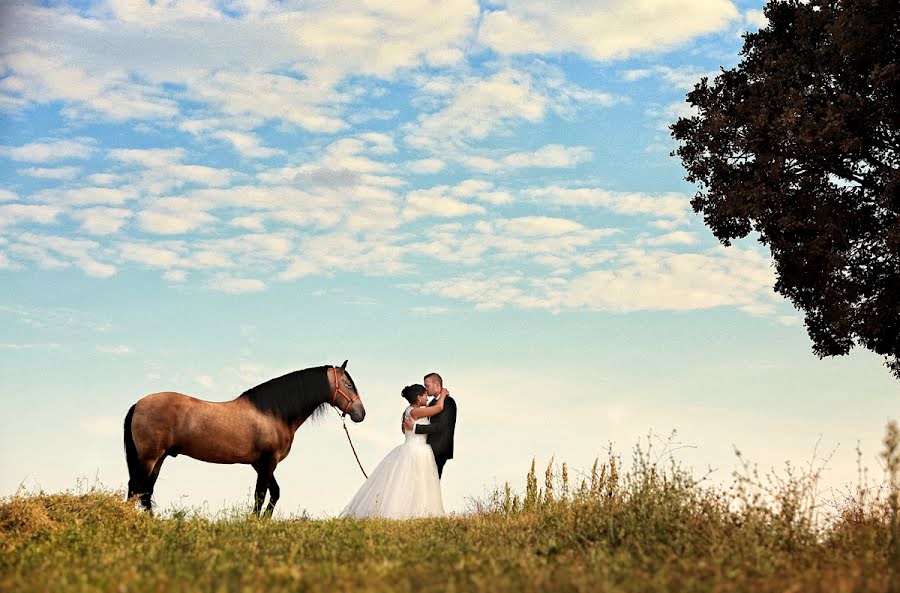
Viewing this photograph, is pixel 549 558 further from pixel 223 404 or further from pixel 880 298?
pixel 880 298

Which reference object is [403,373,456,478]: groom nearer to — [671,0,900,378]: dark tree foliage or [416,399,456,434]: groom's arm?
[416,399,456,434]: groom's arm

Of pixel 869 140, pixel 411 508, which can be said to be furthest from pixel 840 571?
pixel 869 140

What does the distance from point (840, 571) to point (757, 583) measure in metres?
0.95

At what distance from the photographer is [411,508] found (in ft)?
47.9

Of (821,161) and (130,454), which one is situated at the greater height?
(821,161)

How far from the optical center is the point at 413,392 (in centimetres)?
1521

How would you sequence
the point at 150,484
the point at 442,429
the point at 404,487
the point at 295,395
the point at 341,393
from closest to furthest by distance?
the point at 404,487, the point at 150,484, the point at 442,429, the point at 295,395, the point at 341,393

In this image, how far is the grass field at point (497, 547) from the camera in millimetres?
7266

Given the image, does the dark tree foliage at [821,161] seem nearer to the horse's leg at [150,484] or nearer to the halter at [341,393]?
the halter at [341,393]

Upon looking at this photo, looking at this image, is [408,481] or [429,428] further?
[429,428]

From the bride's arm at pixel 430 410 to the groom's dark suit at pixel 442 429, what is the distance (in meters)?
0.15

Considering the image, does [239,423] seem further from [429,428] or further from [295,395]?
[429,428]

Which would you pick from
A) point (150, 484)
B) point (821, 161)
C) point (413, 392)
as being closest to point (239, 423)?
point (150, 484)

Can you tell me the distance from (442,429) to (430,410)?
0.47m
